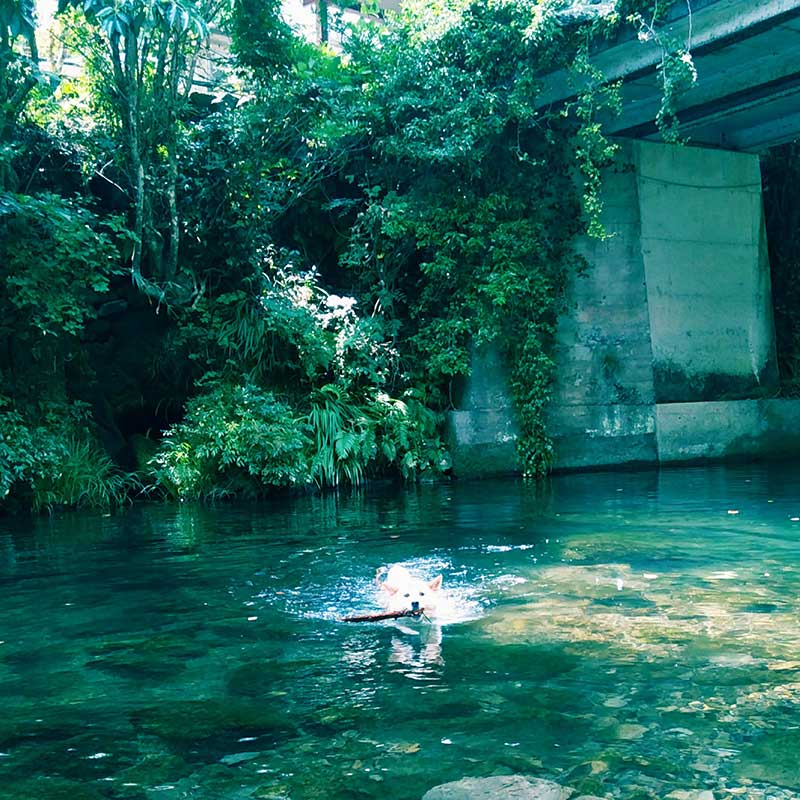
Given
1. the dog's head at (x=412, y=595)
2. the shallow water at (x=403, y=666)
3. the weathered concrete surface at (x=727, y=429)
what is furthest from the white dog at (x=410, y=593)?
the weathered concrete surface at (x=727, y=429)

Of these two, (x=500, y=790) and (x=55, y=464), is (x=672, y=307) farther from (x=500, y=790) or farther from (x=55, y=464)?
(x=500, y=790)

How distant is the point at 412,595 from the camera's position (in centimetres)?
508

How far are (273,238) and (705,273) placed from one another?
7371 mm

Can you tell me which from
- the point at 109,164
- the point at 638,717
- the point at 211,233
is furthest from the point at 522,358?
the point at 638,717

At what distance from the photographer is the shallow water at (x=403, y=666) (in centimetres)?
302

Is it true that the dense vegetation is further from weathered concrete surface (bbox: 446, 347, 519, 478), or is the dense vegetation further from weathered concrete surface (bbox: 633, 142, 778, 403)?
weathered concrete surface (bbox: 633, 142, 778, 403)

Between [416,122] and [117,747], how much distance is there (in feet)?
38.3

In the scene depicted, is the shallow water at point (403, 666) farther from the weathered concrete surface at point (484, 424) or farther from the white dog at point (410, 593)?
the weathered concrete surface at point (484, 424)

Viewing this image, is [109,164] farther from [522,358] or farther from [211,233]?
[522,358]

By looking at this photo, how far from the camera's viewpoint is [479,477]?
14.1 meters

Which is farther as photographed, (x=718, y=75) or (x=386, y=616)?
(x=718, y=75)

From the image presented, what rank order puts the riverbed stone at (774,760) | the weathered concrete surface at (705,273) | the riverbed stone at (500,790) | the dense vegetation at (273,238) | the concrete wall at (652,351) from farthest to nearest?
1. the weathered concrete surface at (705,273)
2. the concrete wall at (652,351)
3. the dense vegetation at (273,238)
4. the riverbed stone at (774,760)
5. the riverbed stone at (500,790)

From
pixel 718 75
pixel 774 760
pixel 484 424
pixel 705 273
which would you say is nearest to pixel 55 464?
pixel 484 424

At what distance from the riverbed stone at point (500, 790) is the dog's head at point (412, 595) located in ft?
7.15
